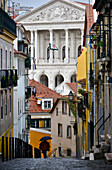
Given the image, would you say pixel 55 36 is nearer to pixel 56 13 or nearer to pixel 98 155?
pixel 56 13

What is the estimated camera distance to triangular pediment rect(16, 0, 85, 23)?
314ft

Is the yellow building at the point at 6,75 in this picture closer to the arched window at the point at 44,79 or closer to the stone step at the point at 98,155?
the stone step at the point at 98,155

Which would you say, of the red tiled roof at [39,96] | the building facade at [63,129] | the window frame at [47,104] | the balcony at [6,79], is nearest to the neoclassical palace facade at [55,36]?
the red tiled roof at [39,96]

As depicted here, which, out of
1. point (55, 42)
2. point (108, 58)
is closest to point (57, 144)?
point (108, 58)

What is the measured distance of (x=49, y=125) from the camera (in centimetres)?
4944

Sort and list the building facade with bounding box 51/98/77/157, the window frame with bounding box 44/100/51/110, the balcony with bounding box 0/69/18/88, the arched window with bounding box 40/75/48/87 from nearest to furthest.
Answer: the balcony with bounding box 0/69/18/88
the building facade with bounding box 51/98/77/157
the window frame with bounding box 44/100/51/110
the arched window with bounding box 40/75/48/87

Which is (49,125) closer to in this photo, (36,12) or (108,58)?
(108,58)

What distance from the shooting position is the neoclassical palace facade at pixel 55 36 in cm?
9462

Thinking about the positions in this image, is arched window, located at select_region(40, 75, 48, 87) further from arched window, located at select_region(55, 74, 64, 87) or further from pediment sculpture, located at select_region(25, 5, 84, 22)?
pediment sculpture, located at select_region(25, 5, 84, 22)

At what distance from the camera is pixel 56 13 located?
96562 millimetres

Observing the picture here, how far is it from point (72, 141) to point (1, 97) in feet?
60.1

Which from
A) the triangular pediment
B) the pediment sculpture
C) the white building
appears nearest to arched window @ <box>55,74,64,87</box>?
the triangular pediment

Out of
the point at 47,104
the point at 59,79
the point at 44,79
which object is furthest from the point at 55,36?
the point at 47,104

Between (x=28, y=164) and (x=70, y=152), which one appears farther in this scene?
(x=70, y=152)
